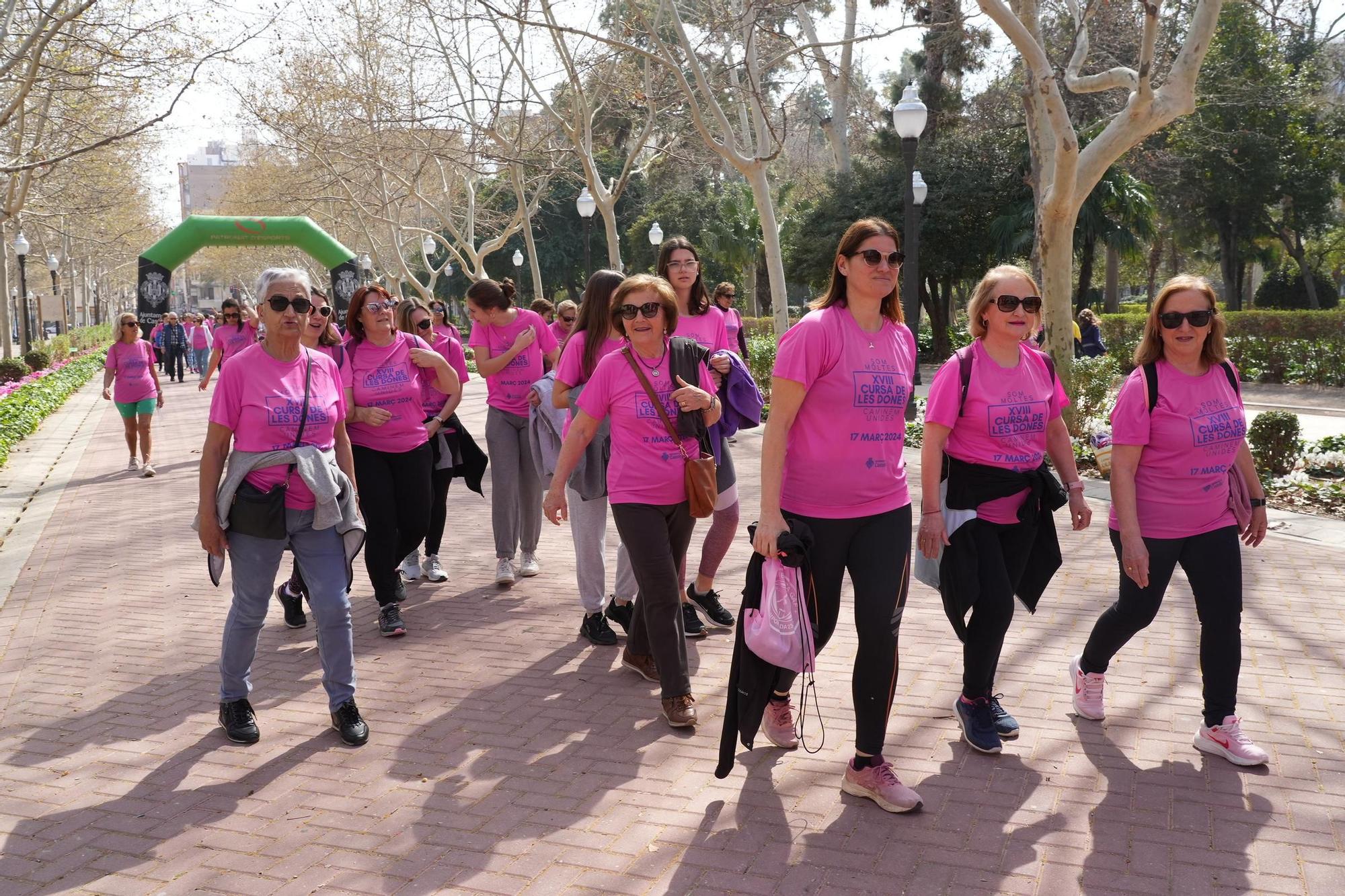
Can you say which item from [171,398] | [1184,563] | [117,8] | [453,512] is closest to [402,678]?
[1184,563]

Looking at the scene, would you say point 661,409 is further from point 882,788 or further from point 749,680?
point 882,788

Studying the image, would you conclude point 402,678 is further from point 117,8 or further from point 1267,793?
point 117,8

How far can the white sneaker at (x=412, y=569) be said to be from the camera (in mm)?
7160

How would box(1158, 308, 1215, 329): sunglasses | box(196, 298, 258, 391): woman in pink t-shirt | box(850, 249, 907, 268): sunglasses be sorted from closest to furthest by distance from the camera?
box(850, 249, 907, 268): sunglasses, box(1158, 308, 1215, 329): sunglasses, box(196, 298, 258, 391): woman in pink t-shirt

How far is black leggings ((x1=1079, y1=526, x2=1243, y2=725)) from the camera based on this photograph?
12.9 feet

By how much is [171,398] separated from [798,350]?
76.7ft

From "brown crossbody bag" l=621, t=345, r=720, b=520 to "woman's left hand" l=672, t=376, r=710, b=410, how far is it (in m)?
0.08

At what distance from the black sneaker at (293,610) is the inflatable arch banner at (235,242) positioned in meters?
18.1

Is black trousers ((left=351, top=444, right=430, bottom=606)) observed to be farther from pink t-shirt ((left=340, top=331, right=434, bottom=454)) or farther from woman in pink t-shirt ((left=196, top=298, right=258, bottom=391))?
woman in pink t-shirt ((left=196, top=298, right=258, bottom=391))

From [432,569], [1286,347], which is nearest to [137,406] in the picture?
[432,569]

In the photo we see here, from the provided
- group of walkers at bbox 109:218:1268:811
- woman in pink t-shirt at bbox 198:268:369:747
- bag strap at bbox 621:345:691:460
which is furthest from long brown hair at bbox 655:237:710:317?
woman in pink t-shirt at bbox 198:268:369:747

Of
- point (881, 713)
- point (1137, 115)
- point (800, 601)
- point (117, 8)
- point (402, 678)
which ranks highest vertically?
point (117, 8)

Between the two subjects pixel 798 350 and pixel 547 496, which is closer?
pixel 798 350

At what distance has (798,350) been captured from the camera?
348 centimetres
